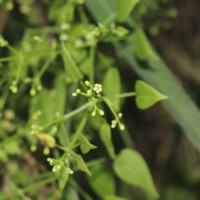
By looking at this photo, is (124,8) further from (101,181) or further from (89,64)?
(101,181)

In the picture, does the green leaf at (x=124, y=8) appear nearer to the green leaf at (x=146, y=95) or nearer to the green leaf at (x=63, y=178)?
the green leaf at (x=146, y=95)

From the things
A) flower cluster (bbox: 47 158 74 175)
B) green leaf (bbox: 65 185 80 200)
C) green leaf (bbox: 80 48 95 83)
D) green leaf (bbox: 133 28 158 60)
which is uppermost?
green leaf (bbox: 80 48 95 83)

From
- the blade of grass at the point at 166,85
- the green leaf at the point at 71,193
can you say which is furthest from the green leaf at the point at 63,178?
the blade of grass at the point at 166,85

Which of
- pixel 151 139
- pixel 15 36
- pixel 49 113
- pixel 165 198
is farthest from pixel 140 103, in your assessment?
pixel 151 139

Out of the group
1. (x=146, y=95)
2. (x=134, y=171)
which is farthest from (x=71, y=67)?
(x=134, y=171)

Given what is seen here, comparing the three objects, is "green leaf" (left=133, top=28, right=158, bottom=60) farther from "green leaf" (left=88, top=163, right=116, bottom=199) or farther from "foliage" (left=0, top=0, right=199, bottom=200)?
"green leaf" (left=88, top=163, right=116, bottom=199)

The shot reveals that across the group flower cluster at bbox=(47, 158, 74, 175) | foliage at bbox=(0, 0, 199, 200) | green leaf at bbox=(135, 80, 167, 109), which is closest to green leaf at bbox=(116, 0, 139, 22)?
foliage at bbox=(0, 0, 199, 200)

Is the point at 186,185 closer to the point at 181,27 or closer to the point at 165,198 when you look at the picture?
the point at 165,198
